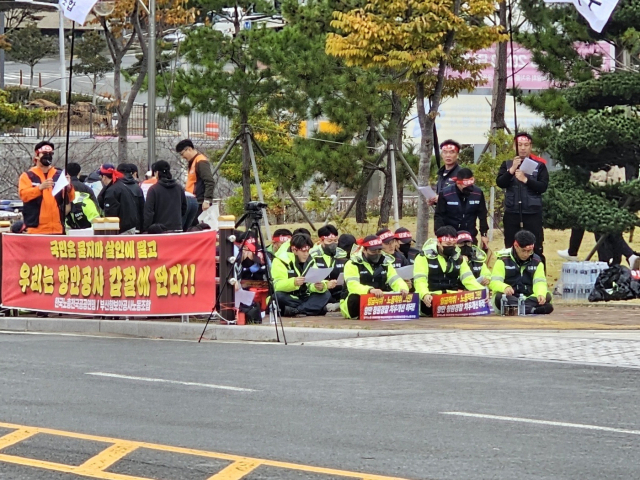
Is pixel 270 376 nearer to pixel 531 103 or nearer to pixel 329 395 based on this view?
pixel 329 395

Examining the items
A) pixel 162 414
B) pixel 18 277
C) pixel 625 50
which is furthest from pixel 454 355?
pixel 625 50

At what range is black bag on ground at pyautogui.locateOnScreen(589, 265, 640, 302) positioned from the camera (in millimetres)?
19531

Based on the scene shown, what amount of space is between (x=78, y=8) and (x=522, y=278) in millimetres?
8291

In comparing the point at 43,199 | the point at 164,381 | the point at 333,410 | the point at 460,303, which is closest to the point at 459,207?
the point at 460,303

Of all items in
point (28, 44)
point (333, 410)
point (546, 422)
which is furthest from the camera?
point (28, 44)

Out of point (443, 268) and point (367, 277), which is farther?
point (443, 268)

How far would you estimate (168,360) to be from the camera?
1341 cm

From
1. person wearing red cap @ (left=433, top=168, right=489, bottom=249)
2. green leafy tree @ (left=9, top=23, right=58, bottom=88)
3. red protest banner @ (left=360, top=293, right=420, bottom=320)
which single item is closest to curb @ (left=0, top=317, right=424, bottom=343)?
red protest banner @ (left=360, top=293, right=420, bottom=320)

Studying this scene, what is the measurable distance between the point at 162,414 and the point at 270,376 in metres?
2.13

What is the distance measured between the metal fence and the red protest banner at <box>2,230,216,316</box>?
21302 mm

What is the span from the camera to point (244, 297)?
16.4 metres

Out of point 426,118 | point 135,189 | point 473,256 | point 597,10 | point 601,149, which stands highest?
point 597,10

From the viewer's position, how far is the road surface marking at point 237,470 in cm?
785

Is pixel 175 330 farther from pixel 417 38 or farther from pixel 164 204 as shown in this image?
pixel 417 38
